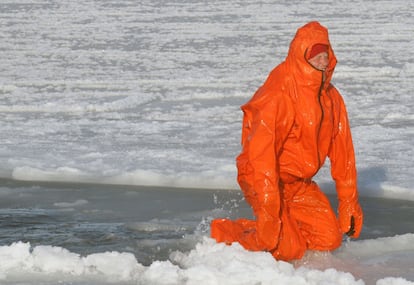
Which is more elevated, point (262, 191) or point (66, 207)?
point (262, 191)

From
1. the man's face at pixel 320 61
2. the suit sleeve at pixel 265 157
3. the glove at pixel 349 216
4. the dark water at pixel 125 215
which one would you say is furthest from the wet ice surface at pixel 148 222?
the man's face at pixel 320 61

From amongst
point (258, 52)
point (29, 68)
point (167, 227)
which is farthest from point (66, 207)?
point (258, 52)

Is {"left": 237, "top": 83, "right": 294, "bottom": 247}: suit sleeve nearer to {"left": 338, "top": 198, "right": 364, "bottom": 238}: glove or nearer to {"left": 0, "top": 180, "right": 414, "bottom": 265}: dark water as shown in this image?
{"left": 338, "top": 198, "right": 364, "bottom": 238}: glove

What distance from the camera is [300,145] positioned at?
184 inches

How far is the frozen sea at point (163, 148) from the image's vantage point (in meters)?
4.55

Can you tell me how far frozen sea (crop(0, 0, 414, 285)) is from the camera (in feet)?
14.9

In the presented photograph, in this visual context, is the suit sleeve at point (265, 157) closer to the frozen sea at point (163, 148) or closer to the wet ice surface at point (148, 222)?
the frozen sea at point (163, 148)

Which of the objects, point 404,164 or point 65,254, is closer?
point 65,254

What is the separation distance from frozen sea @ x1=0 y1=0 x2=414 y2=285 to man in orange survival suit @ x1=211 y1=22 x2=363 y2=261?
0.15m

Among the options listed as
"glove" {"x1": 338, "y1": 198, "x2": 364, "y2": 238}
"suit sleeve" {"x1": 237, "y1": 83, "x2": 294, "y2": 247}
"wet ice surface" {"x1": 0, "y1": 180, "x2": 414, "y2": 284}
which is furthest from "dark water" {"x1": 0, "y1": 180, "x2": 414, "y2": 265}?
"suit sleeve" {"x1": 237, "y1": 83, "x2": 294, "y2": 247}

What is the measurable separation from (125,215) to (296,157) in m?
1.48

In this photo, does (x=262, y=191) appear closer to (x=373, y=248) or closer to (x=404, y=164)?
(x=373, y=248)

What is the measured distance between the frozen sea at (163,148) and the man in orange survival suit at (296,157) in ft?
0.48

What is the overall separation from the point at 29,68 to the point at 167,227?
278 inches
